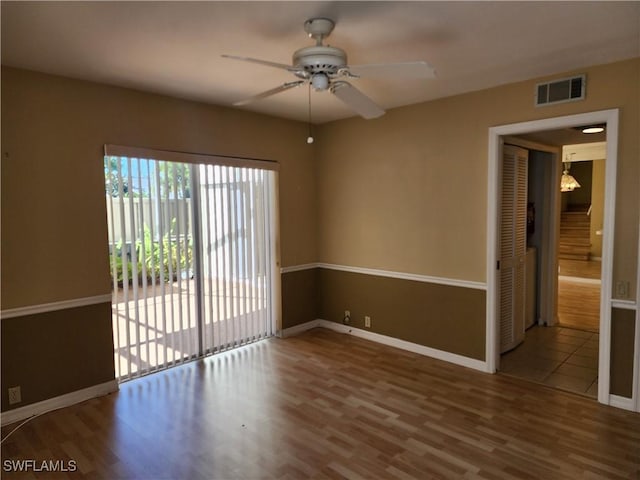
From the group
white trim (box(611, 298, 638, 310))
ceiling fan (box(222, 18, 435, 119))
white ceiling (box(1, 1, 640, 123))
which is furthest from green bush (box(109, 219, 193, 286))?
white trim (box(611, 298, 638, 310))

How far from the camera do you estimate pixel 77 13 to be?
212 centimetres

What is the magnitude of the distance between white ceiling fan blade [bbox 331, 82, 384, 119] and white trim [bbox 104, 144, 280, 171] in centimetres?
184

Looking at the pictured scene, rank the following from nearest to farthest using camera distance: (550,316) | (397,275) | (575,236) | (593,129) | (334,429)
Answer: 1. (334,429)
2. (593,129)
3. (397,275)
4. (550,316)
5. (575,236)

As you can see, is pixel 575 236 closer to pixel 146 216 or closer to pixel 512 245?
pixel 512 245

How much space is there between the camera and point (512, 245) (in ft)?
13.7

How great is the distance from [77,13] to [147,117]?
4.96 feet

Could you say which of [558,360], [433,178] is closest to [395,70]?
[433,178]

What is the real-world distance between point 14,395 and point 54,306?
68 cm

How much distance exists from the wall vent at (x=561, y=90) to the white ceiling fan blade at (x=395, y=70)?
1.67 m

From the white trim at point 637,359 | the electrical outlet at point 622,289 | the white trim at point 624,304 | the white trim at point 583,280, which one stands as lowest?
the white trim at point 583,280

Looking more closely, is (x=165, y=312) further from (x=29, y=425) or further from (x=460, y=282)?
(x=460, y=282)

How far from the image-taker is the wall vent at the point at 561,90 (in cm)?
311

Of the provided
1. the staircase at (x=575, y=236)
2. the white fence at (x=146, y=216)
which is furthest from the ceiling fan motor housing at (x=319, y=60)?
the staircase at (x=575, y=236)

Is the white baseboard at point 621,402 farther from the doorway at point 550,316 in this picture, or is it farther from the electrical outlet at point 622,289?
the electrical outlet at point 622,289
